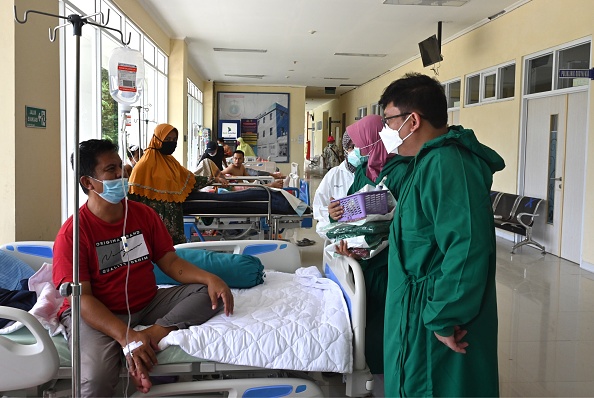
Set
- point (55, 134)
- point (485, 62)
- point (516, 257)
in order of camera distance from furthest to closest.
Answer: point (485, 62), point (516, 257), point (55, 134)

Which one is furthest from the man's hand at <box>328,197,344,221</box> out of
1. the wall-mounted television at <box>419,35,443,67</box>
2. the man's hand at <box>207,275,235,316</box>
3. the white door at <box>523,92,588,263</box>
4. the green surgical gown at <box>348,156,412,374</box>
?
the wall-mounted television at <box>419,35,443,67</box>

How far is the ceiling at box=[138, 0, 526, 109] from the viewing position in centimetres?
794

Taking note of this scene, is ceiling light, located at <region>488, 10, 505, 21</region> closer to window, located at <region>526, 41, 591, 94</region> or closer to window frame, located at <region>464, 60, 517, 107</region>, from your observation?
window frame, located at <region>464, 60, 517, 107</region>

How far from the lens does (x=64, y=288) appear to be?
170cm

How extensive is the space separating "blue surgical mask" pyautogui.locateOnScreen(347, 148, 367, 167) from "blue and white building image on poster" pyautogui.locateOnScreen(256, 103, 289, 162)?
1537 centimetres

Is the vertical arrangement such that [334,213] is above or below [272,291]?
above

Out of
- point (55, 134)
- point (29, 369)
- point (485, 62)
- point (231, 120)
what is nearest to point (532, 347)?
point (29, 369)

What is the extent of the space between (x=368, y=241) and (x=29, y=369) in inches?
54.1

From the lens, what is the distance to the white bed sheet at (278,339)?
82.0 inches

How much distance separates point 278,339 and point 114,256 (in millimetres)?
752

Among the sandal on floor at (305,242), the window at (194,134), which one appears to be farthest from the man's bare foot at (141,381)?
the window at (194,134)

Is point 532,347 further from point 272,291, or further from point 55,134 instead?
point 55,134

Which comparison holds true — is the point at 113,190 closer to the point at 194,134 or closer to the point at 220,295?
the point at 220,295

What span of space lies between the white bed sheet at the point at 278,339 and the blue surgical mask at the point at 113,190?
58 centimetres
